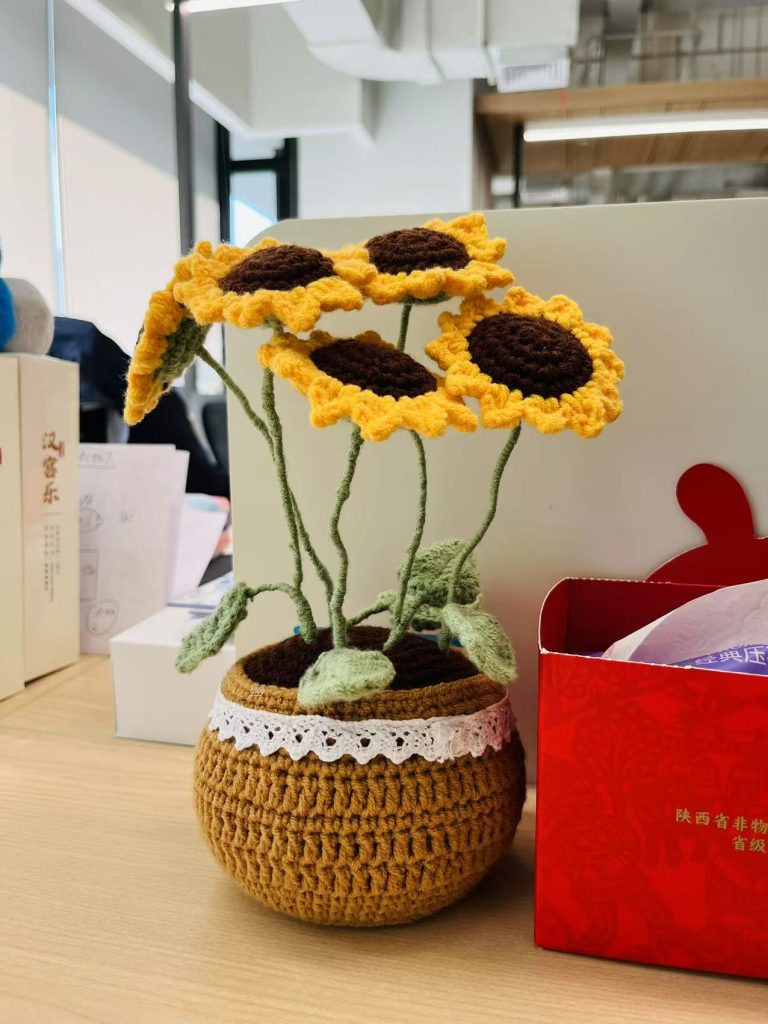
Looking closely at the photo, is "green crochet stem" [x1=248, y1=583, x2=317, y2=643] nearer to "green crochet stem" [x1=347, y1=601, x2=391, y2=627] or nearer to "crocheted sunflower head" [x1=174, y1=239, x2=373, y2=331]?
"green crochet stem" [x1=347, y1=601, x2=391, y2=627]

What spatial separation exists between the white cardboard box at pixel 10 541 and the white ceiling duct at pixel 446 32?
2550 millimetres

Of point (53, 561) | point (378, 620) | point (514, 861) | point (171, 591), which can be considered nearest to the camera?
point (514, 861)

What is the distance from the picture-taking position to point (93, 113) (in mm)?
2674

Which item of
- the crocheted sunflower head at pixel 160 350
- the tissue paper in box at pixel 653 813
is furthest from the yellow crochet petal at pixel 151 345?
the tissue paper in box at pixel 653 813

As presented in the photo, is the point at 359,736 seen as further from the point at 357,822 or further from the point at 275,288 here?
the point at 275,288

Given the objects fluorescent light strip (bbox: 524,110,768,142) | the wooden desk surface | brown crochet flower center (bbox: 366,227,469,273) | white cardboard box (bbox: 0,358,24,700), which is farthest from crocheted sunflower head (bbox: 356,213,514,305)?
fluorescent light strip (bbox: 524,110,768,142)

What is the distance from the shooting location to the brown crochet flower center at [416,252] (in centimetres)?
40

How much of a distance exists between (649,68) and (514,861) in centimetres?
372

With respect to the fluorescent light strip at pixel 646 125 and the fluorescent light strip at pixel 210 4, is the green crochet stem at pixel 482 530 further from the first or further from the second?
the fluorescent light strip at pixel 646 125

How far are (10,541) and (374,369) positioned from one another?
1.88ft

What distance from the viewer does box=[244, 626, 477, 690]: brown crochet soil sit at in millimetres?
431

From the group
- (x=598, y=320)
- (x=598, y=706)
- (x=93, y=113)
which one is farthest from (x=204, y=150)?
(x=598, y=706)

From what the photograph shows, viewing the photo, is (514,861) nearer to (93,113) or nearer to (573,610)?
(573,610)

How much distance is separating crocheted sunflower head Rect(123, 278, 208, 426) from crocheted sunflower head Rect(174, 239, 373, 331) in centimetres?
1
